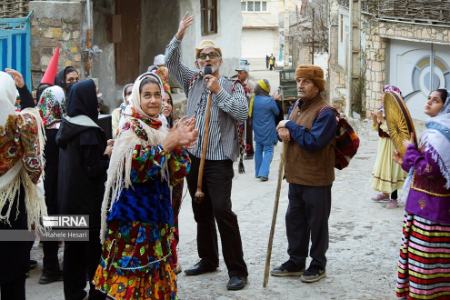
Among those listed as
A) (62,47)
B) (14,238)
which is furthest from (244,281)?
(62,47)

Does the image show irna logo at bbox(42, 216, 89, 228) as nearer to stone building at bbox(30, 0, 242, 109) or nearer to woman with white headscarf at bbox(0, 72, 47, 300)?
woman with white headscarf at bbox(0, 72, 47, 300)

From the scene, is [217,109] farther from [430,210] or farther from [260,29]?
[260,29]

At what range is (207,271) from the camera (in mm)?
6027

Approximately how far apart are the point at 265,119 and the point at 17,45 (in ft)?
14.4

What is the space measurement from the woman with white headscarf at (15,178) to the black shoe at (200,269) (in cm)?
177

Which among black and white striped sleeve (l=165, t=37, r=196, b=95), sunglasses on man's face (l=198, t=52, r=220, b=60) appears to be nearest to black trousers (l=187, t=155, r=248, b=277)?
black and white striped sleeve (l=165, t=37, r=196, b=95)

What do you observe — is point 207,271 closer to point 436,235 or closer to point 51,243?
point 51,243

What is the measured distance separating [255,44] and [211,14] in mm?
40461

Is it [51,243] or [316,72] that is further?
[51,243]

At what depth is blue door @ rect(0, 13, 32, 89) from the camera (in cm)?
1118

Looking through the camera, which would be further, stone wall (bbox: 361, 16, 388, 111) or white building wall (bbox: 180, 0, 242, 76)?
stone wall (bbox: 361, 16, 388, 111)

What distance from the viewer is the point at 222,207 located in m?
5.50

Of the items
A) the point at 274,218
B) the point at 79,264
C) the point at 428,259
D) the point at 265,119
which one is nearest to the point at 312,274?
the point at 274,218

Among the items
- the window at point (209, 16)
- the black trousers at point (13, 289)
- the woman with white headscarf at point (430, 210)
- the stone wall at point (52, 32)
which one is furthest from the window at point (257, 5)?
the black trousers at point (13, 289)
